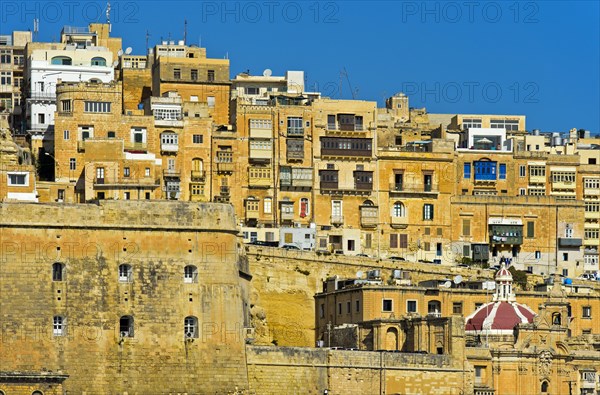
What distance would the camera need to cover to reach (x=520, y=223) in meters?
112

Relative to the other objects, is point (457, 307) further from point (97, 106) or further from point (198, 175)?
point (97, 106)

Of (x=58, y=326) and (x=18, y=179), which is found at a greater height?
(x=18, y=179)

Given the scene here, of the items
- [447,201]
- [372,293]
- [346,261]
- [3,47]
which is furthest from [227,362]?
[3,47]

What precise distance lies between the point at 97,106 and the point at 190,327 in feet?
85.6

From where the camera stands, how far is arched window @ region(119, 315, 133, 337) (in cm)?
8144

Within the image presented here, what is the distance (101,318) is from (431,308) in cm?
1903

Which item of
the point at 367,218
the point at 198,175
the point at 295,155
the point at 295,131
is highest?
the point at 295,131

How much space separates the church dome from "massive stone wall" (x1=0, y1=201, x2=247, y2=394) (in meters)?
12.7

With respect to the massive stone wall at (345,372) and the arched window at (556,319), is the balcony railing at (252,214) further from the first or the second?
the massive stone wall at (345,372)

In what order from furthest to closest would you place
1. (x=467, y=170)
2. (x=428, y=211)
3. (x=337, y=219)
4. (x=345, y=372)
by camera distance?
(x=467, y=170)
(x=428, y=211)
(x=337, y=219)
(x=345, y=372)

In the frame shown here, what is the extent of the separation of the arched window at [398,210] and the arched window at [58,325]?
3277 cm

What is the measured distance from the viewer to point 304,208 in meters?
109

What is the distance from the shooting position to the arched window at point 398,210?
111 metres

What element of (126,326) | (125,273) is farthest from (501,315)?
(126,326)
